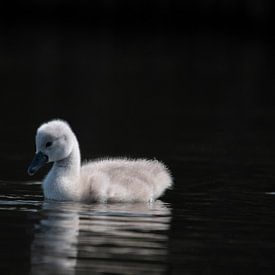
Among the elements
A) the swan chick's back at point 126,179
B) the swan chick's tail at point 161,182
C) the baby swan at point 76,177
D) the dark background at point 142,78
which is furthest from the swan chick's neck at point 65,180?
the dark background at point 142,78

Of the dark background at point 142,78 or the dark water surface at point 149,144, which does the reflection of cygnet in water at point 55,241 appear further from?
the dark background at point 142,78

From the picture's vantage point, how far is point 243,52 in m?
32.7

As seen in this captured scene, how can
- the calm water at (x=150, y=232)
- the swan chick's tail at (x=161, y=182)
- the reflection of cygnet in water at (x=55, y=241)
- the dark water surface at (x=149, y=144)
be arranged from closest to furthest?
the reflection of cygnet in water at (x=55, y=241) → the calm water at (x=150, y=232) → the dark water surface at (x=149, y=144) → the swan chick's tail at (x=161, y=182)

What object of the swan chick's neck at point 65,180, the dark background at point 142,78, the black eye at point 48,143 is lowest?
the swan chick's neck at point 65,180

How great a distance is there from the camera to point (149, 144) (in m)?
16.9

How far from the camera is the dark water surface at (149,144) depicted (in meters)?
10.4

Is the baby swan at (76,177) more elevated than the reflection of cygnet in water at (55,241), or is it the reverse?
the baby swan at (76,177)

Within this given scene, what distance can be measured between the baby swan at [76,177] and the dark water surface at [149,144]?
160 mm

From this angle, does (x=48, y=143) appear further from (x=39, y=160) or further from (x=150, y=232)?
(x=150, y=232)

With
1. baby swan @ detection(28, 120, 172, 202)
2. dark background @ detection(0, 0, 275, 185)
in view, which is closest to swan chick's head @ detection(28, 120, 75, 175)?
baby swan @ detection(28, 120, 172, 202)

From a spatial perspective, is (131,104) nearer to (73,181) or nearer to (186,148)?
(186,148)

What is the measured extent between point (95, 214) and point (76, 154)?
1.06 metres

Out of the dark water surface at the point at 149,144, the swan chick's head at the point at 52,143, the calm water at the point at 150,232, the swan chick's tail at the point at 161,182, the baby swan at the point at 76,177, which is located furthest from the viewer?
the swan chick's tail at the point at 161,182

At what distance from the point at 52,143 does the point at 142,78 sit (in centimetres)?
1385
